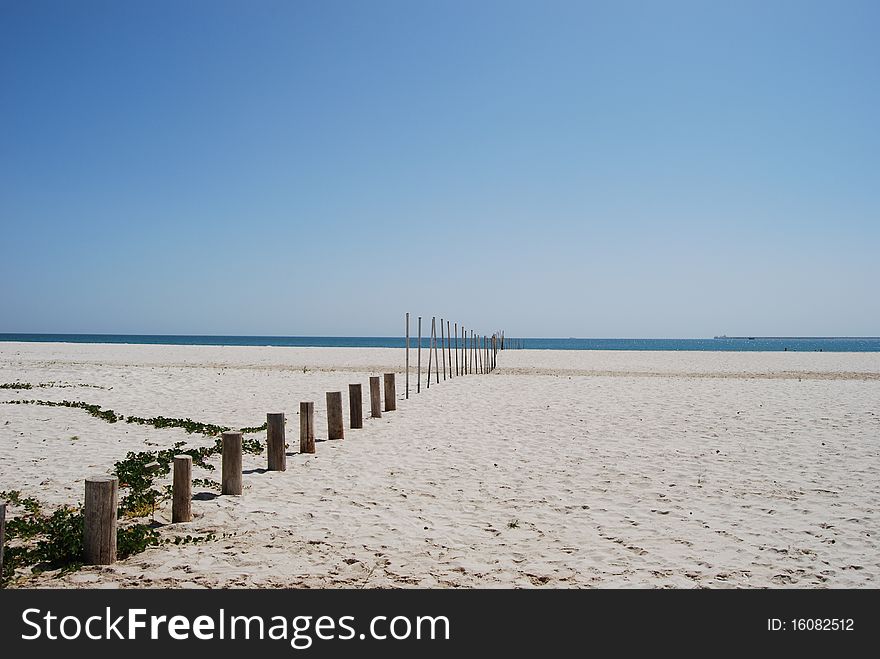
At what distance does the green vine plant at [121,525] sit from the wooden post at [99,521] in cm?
13

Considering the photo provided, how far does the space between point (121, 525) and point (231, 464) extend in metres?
1.32

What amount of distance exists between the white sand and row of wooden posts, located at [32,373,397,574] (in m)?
0.18

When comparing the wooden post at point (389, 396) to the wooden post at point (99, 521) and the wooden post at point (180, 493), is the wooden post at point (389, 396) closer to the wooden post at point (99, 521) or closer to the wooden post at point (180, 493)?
the wooden post at point (180, 493)

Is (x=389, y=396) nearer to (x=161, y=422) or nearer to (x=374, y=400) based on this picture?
(x=374, y=400)

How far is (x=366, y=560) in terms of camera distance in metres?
5.12

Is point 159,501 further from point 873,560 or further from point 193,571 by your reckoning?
point 873,560

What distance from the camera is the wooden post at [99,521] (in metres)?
4.93

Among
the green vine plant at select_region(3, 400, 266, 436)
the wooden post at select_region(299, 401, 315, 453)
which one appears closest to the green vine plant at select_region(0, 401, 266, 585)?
the wooden post at select_region(299, 401, 315, 453)

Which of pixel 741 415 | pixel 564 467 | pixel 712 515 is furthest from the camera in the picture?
pixel 741 415

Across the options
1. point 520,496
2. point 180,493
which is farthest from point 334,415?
point 180,493

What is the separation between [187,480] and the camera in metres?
6.13

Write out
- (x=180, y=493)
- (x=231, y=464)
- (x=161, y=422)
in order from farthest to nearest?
(x=161, y=422) < (x=231, y=464) < (x=180, y=493)
